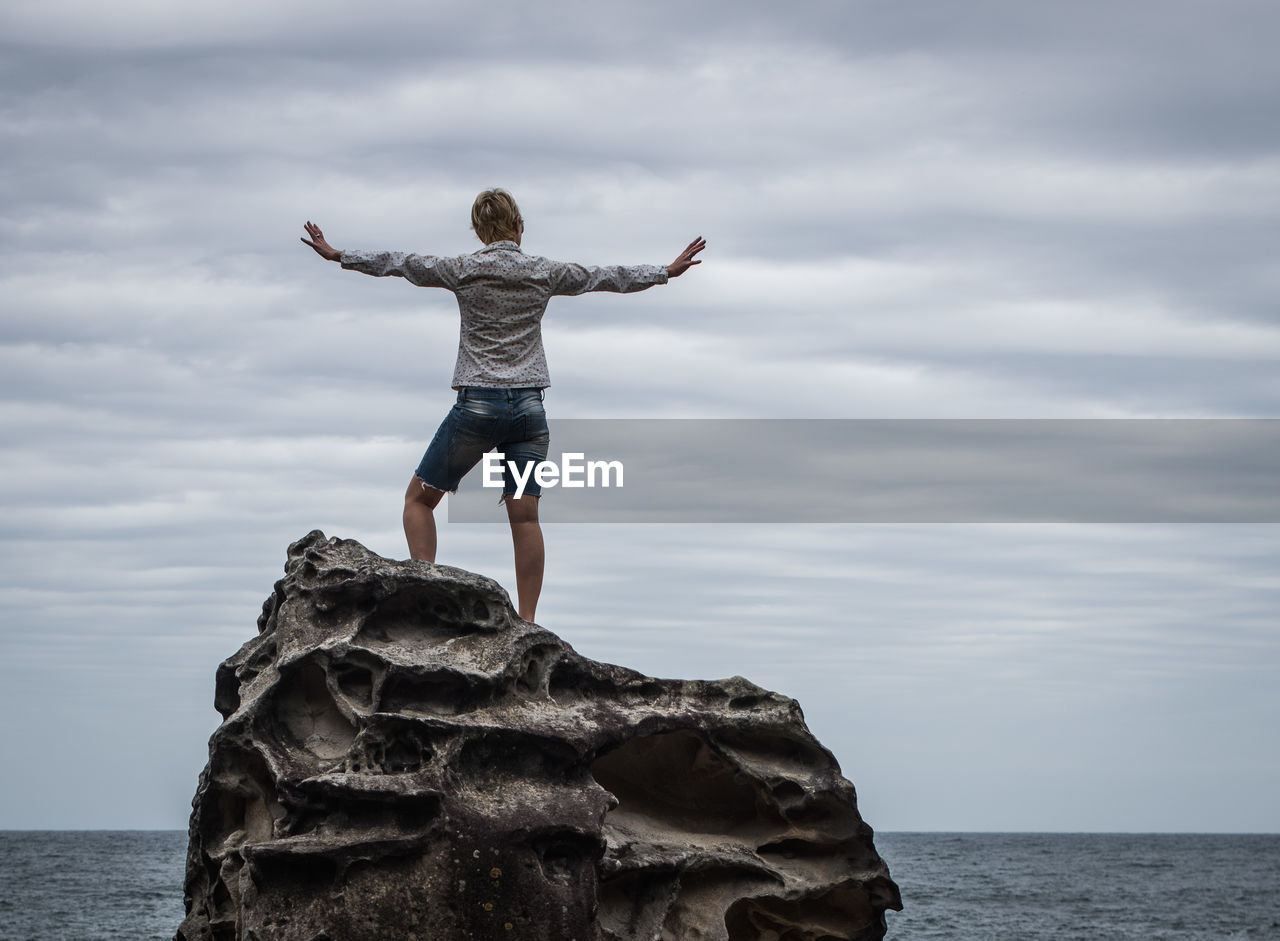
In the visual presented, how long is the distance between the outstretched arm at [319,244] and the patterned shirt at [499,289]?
0.08 metres

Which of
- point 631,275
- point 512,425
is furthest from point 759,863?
point 631,275

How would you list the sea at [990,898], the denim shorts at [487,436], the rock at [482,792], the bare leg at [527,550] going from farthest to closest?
the sea at [990,898], the bare leg at [527,550], the denim shorts at [487,436], the rock at [482,792]

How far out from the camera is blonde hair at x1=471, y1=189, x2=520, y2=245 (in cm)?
1085

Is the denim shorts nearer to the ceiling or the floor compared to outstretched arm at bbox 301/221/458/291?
nearer to the floor

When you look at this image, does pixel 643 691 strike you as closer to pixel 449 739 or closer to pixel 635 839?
pixel 635 839

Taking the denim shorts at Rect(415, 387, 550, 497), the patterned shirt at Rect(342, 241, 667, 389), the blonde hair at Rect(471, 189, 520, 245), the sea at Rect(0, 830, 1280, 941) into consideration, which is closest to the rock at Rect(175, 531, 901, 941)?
the denim shorts at Rect(415, 387, 550, 497)

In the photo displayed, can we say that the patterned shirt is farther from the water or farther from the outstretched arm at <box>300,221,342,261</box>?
the water

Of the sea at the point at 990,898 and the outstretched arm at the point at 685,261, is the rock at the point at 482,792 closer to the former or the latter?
the outstretched arm at the point at 685,261

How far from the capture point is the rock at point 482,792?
29.1 ft

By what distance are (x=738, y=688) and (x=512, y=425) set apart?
2500 mm

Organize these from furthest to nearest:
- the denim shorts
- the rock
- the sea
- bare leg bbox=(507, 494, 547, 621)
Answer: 1. the sea
2. bare leg bbox=(507, 494, 547, 621)
3. the denim shorts
4. the rock

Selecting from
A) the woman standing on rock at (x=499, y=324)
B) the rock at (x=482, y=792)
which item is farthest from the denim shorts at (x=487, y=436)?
the rock at (x=482, y=792)

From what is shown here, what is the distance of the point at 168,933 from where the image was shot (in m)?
48.4

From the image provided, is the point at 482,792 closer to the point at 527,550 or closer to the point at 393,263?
the point at 527,550
